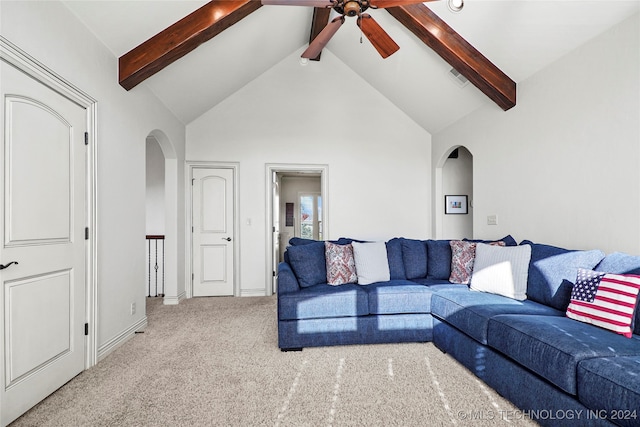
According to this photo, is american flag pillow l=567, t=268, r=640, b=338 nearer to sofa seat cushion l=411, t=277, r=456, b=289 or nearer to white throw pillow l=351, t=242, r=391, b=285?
sofa seat cushion l=411, t=277, r=456, b=289

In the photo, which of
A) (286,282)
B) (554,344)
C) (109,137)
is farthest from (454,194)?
(109,137)

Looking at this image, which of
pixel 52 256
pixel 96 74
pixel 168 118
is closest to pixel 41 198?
pixel 52 256

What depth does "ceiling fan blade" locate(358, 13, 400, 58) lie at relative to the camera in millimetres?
2559

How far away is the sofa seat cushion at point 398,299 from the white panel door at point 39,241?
2284 millimetres

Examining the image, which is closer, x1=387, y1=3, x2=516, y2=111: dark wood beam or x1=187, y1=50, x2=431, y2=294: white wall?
x1=387, y1=3, x2=516, y2=111: dark wood beam

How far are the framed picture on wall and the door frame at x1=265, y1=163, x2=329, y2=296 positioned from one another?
74.1 inches

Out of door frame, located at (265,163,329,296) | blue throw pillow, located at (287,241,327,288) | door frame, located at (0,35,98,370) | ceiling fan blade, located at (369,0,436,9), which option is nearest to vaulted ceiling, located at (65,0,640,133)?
door frame, located at (0,35,98,370)

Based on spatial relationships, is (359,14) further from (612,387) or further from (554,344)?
(612,387)

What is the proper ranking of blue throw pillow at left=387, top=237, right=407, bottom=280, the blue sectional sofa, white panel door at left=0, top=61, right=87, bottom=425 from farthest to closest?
blue throw pillow at left=387, top=237, right=407, bottom=280 → white panel door at left=0, top=61, right=87, bottom=425 → the blue sectional sofa

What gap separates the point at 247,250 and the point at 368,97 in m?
3.03

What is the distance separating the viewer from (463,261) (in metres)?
3.22

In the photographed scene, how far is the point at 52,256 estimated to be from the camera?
2086 mm

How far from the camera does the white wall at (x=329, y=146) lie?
4828 mm

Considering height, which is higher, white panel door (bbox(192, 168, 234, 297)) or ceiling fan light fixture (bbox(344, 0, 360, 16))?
ceiling fan light fixture (bbox(344, 0, 360, 16))
